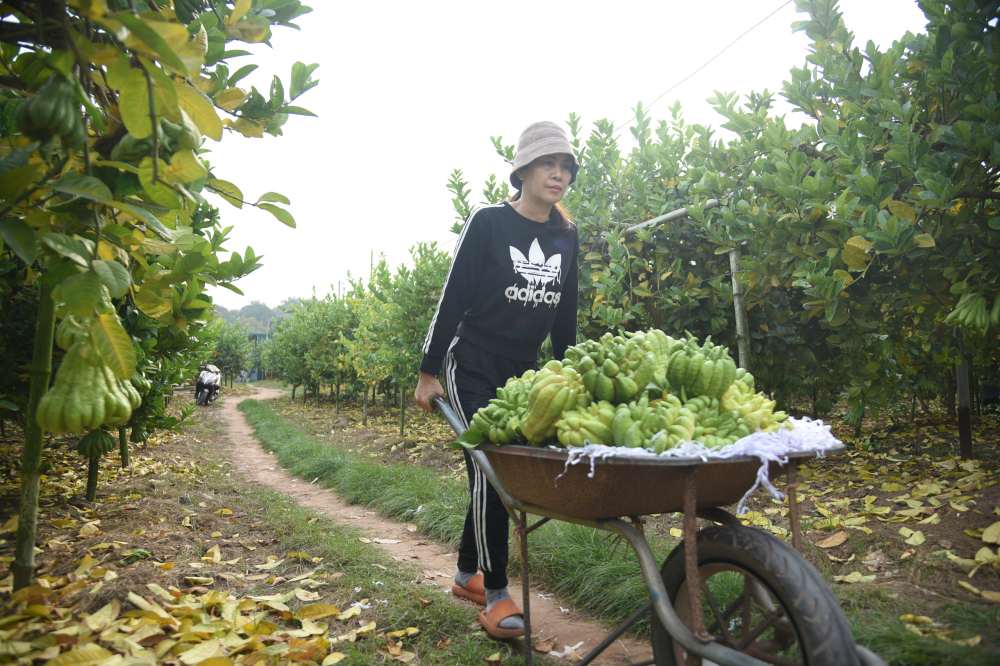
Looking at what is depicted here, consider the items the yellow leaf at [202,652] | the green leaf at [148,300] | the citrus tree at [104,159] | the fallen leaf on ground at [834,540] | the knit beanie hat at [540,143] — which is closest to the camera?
the citrus tree at [104,159]

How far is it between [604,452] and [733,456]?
1.06 ft

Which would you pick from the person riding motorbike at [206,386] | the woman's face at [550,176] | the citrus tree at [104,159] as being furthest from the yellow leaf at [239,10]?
the person riding motorbike at [206,386]

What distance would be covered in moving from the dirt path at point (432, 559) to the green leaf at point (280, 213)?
6.69 ft

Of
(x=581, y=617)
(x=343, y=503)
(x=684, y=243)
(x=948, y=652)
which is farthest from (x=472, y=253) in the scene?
(x=343, y=503)

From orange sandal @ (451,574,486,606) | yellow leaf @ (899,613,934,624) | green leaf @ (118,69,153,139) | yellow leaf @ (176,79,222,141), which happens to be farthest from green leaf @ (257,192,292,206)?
yellow leaf @ (899,613,934,624)

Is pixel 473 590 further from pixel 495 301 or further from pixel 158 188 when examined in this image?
pixel 158 188

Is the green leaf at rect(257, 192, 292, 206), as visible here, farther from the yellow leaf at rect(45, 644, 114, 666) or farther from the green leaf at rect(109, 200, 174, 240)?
the yellow leaf at rect(45, 644, 114, 666)

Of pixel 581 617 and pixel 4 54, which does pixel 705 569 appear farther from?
pixel 4 54

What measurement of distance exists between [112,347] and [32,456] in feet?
2.57

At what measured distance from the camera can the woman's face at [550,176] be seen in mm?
2682

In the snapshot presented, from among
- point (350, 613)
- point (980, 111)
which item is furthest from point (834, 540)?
point (350, 613)

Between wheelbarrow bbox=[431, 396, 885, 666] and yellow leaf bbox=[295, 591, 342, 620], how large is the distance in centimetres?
118

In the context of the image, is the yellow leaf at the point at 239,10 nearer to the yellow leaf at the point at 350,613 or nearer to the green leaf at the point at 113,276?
the green leaf at the point at 113,276

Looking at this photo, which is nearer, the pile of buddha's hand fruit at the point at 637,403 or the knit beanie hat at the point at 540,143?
the pile of buddha's hand fruit at the point at 637,403
